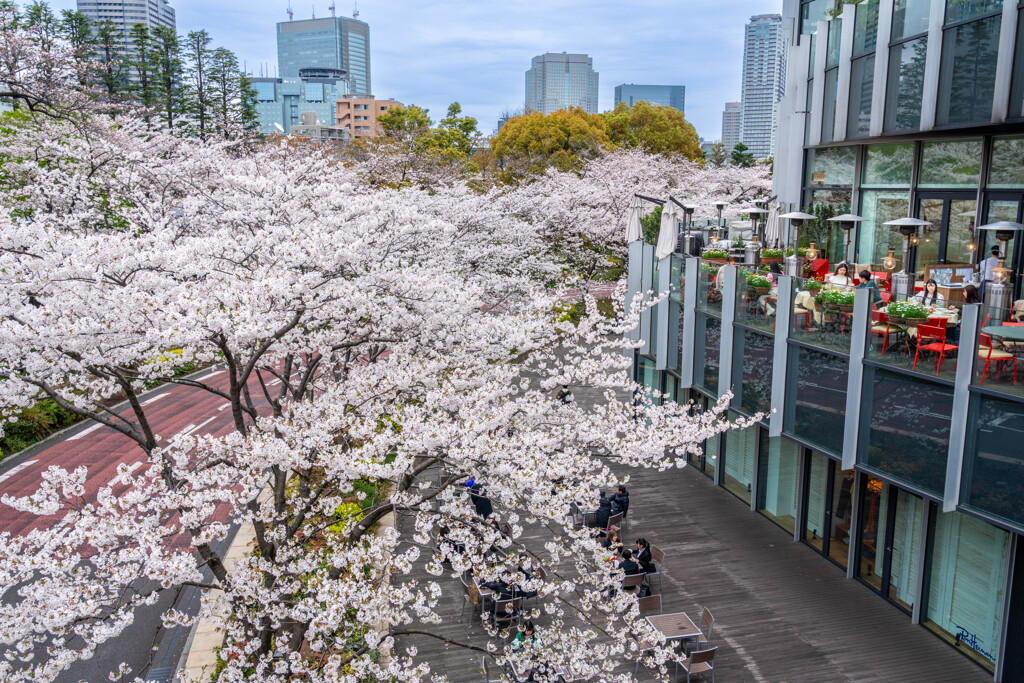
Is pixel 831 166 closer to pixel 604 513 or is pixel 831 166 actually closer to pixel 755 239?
pixel 755 239

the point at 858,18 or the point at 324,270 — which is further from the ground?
the point at 858,18

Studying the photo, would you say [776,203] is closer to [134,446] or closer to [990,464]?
[990,464]

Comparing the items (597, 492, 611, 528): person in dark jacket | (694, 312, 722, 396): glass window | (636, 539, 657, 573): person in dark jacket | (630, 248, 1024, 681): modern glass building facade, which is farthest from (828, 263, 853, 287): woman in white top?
(597, 492, 611, 528): person in dark jacket

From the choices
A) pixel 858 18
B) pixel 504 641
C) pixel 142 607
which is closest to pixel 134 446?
pixel 142 607

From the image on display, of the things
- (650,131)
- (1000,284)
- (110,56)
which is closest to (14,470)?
(1000,284)

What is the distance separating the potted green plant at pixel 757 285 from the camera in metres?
14.4

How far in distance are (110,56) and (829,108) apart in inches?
1896

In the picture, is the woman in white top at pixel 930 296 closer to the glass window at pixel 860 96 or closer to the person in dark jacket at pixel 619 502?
the glass window at pixel 860 96

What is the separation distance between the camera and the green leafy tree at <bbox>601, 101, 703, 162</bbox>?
59.8m

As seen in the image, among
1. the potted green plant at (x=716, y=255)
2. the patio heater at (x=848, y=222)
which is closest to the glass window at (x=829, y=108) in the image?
the patio heater at (x=848, y=222)

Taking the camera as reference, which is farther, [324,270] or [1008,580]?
[1008,580]

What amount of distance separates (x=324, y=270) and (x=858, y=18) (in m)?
14.3

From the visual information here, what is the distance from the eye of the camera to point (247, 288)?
8297mm

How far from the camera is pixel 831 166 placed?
66.2ft
